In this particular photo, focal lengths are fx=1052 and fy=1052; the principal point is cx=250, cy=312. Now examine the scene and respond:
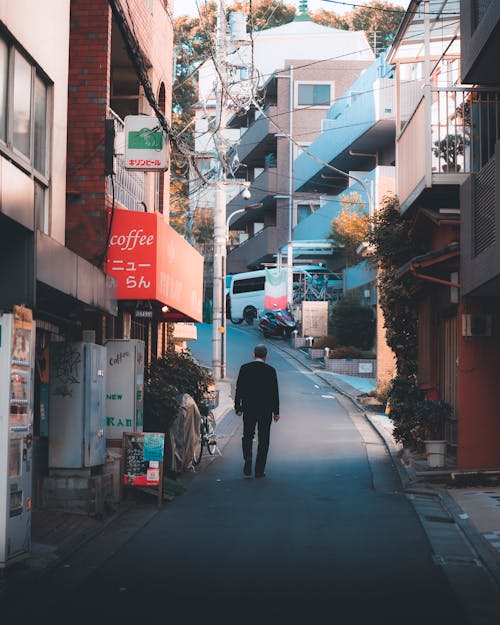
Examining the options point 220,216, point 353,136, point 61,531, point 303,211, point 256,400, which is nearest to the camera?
point 61,531

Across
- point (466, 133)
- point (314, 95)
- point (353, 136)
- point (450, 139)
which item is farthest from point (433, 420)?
point (314, 95)

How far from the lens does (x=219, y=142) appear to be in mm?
32375

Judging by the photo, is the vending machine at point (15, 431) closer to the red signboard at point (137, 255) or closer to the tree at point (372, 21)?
the red signboard at point (137, 255)

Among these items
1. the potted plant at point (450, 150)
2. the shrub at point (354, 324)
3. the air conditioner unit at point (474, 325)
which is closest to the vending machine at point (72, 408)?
the air conditioner unit at point (474, 325)

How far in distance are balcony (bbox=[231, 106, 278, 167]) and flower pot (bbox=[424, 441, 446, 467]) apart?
47.2 meters

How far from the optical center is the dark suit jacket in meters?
16.1

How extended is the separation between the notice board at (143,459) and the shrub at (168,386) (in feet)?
8.61

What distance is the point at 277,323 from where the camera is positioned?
53.5 m

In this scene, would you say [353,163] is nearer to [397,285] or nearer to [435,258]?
[397,285]

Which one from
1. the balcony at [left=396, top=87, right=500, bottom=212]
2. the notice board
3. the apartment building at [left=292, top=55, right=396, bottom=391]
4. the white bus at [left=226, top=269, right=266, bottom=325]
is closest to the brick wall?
the notice board

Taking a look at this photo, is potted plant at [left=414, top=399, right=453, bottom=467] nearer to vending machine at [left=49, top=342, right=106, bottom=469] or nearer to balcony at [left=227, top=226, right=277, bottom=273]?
vending machine at [left=49, top=342, right=106, bottom=469]

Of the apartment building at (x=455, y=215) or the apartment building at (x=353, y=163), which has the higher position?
the apartment building at (x=353, y=163)

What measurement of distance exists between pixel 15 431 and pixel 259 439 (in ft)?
24.5

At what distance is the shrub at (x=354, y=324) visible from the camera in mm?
46344
